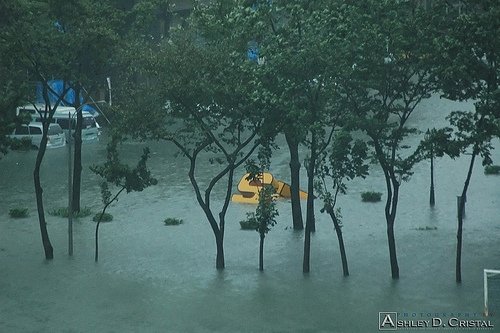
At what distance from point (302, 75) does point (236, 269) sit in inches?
271

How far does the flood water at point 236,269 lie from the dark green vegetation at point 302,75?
1.17 meters

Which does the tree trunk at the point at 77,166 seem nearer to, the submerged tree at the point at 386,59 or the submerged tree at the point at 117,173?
the submerged tree at the point at 117,173

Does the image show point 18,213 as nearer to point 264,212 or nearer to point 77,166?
point 77,166

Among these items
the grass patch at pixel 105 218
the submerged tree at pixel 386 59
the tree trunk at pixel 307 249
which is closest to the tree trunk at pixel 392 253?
the submerged tree at pixel 386 59

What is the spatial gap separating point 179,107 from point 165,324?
854 centimetres

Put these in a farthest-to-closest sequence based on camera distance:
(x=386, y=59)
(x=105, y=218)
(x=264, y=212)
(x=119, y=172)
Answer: (x=105, y=218) → (x=119, y=172) → (x=264, y=212) → (x=386, y=59)

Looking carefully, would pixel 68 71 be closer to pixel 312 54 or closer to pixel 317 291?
pixel 312 54

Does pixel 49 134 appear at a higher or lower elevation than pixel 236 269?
higher

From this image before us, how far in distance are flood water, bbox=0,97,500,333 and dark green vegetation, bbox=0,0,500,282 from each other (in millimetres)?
1174

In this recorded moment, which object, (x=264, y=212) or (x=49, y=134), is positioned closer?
(x=264, y=212)

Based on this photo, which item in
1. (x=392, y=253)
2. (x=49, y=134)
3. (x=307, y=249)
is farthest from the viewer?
(x=49, y=134)

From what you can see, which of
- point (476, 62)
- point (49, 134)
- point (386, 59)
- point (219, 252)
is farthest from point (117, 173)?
point (49, 134)

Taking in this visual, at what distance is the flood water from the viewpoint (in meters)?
27.2

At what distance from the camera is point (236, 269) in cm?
3234
